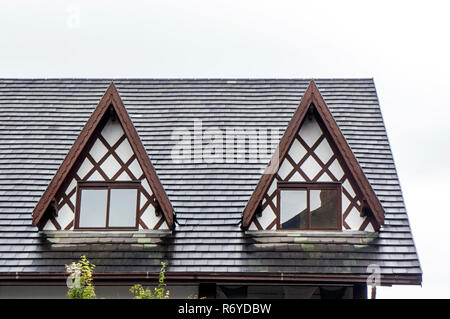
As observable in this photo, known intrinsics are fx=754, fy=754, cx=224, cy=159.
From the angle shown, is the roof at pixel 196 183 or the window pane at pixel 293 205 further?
the window pane at pixel 293 205

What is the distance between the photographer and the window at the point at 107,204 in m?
15.0

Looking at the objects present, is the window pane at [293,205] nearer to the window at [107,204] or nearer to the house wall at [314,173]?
the house wall at [314,173]

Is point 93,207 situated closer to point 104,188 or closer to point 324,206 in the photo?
point 104,188

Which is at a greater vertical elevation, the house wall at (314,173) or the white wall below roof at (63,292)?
the house wall at (314,173)

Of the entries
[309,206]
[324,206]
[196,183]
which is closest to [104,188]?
[196,183]

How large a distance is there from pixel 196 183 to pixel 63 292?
3.67m

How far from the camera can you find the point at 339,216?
14.8 meters

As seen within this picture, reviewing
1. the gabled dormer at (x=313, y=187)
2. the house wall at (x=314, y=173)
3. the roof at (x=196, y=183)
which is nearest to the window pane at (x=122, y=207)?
the roof at (x=196, y=183)

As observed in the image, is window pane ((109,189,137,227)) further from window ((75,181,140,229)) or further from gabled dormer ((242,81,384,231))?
gabled dormer ((242,81,384,231))

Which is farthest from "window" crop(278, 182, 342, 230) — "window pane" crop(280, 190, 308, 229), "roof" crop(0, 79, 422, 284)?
"roof" crop(0, 79, 422, 284)

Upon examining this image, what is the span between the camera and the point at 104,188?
15125mm

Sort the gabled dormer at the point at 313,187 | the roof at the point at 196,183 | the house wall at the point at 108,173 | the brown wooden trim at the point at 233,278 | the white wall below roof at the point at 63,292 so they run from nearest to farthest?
1. the brown wooden trim at the point at 233,278
2. the roof at the point at 196,183
3. the white wall below roof at the point at 63,292
4. the gabled dormer at the point at 313,187
5. the house wall at the point at 108,173

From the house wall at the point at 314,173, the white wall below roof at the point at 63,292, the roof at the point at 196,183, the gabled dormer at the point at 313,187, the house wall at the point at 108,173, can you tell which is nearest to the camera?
the roof at the point at 196,183

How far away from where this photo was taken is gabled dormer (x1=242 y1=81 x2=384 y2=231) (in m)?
14.7
